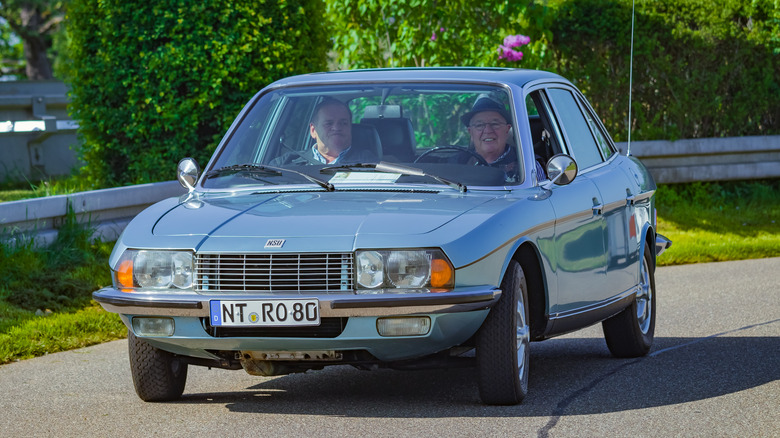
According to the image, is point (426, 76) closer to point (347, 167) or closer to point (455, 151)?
point (455, 151)

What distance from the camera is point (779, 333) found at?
27.5ft

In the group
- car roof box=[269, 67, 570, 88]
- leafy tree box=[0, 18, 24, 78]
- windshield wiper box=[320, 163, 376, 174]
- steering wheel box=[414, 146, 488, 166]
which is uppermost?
car roof box=[269, 67, 570, 88]

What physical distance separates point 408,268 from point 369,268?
167 millimetres

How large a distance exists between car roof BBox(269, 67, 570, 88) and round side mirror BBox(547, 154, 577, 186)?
1.94ft

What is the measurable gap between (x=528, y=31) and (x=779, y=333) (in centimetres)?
725

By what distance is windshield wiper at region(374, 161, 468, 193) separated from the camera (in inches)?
251

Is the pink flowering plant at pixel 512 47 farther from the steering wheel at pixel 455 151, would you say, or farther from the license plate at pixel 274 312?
the license plate at pixel 274 312

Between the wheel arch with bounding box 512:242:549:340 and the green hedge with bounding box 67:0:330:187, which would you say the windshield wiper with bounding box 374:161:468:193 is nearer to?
the wheel arch with bounding box 512:242:549:340

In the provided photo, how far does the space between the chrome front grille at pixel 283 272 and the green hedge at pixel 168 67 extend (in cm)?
691

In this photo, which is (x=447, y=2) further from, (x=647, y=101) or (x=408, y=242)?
(x=408, y=242)

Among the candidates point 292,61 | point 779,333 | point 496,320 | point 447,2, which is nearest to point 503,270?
point 496,320

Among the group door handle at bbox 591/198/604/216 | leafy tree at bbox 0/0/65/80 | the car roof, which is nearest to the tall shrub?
the car roof

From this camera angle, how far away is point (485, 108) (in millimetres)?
6832

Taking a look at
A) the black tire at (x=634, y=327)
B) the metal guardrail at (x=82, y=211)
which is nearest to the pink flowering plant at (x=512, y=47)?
the metal guardrail at (x=82, y=211)
